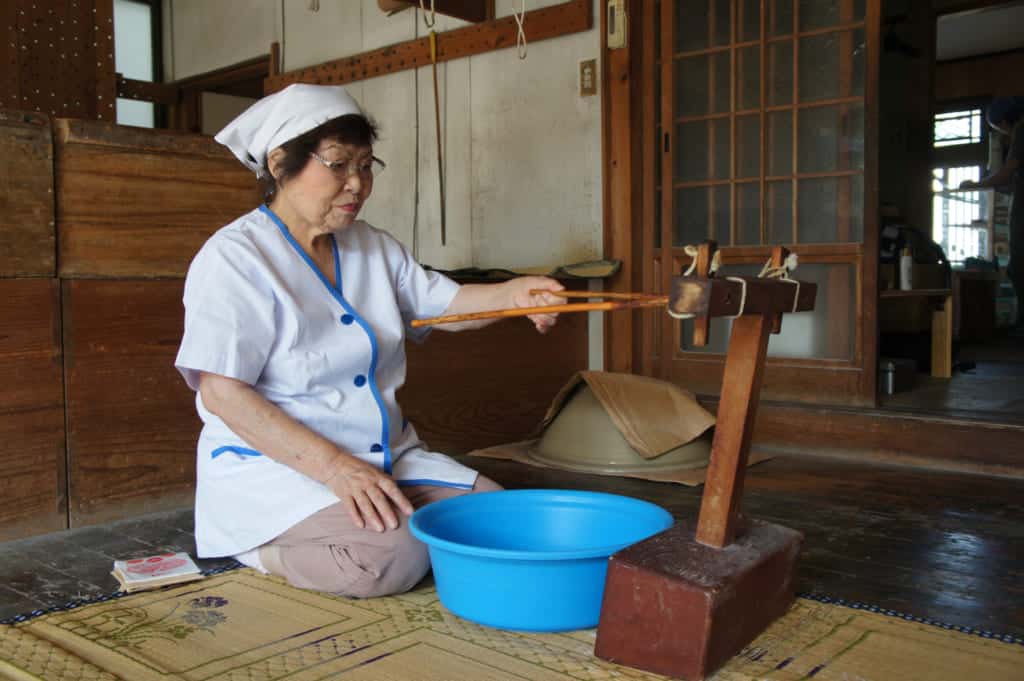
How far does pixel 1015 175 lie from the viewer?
4941mm

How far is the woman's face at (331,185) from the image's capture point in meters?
1.76

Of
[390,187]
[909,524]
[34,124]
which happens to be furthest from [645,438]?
[390,187]

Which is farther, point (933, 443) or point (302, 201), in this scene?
point (933, 443)

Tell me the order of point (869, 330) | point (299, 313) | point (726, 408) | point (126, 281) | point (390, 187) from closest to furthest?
1. point (726, 408)
2. point (299, 313)
3. point (126, 281)
4. point (869, 330)
5. point (390, 187)

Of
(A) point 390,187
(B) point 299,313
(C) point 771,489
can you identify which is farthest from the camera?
(A) point 390,187

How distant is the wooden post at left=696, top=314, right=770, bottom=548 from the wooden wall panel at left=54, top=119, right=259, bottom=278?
160 centimetres

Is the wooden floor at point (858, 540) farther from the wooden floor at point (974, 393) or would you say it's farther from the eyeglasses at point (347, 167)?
the eyeglasses at point (347, 167)

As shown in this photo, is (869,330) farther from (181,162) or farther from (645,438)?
(181,162)

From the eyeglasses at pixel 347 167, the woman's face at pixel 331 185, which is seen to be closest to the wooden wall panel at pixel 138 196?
the woman's face at pixel 331 185

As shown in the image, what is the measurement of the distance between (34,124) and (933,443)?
2897 mm

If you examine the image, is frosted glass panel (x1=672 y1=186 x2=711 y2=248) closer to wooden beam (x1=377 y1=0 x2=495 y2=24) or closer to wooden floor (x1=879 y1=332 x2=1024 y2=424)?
wooden floor (x1=879 y1=332 x2=1024 y2=424)

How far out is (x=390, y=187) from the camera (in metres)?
5.05

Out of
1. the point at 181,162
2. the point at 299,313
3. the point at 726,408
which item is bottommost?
the point at 726,408

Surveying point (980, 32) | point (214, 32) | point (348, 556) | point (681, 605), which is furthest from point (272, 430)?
point (980, 32)
